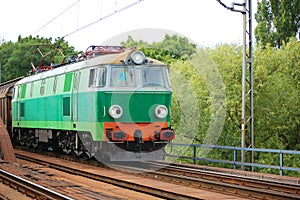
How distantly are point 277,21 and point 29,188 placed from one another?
39.7 m

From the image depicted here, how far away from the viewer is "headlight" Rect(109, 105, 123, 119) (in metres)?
17.7

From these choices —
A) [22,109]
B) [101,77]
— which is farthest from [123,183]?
[22,109]

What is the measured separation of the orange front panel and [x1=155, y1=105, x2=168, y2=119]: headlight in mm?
214

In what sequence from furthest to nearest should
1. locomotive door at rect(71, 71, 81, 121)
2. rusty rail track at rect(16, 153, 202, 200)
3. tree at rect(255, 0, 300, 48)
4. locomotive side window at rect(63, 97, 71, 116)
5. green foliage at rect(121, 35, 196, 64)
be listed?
green foliage at rect(121, 35, 196, 64), tree at rect(255, 0, 300, 48), locomotive side window at rect(63, 97, 71, 116), locomotive door at rect(71, 71, 81, 121), rusty rail track at rect(16, 153, 202, 200)

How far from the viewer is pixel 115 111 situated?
17719 millimetres

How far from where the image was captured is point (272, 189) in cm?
1362

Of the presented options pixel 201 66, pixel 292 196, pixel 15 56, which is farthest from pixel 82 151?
pixel 15 56

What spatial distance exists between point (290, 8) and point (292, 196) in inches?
1563

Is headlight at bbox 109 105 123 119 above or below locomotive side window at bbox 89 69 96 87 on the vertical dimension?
below

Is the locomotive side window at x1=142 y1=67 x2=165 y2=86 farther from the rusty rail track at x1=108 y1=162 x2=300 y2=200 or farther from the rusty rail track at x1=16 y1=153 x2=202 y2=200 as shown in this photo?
the rusty rail track at x1=16 y1=153 x2=202 y2=200

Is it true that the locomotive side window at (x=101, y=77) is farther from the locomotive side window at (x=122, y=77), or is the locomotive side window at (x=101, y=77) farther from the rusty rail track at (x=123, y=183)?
the rusty rail track at (x=123, y=183)

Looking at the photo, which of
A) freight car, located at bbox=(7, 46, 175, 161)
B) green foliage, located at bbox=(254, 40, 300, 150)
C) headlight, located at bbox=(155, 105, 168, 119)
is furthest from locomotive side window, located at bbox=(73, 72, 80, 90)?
green foliage, located at bbox=(254, 40, 300, 150)

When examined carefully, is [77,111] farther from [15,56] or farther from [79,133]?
[15,56]

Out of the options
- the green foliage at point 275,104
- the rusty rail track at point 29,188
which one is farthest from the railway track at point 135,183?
the green foliage at point 275,104
